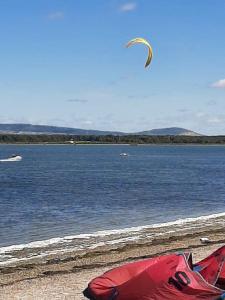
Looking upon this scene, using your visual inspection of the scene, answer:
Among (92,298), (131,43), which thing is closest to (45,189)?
(131,43)

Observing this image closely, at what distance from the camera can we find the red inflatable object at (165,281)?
9.73 meters

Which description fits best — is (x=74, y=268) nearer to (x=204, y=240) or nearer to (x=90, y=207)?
(x=204, y=240)

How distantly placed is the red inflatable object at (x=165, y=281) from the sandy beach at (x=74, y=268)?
41.4 inches

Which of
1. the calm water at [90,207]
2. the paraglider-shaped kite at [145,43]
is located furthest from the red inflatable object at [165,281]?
the calm water at [90,207]

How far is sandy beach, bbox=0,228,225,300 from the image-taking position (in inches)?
468

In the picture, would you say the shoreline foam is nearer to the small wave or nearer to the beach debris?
the small wave

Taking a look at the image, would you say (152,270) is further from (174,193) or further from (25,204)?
(174,193)

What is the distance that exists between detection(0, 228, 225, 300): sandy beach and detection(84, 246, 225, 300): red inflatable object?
1.05 m

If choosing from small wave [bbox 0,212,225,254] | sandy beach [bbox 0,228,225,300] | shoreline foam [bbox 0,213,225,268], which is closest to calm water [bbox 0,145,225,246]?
small wave [bbox 0,212,225,254]

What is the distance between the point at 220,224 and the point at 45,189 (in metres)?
25.5

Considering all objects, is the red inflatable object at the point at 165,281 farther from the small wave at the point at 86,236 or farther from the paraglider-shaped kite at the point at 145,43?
the small wave at the point at 86,236

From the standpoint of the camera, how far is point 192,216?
30281 millimetres

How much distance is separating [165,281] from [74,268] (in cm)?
559

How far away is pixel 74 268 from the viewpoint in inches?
593
